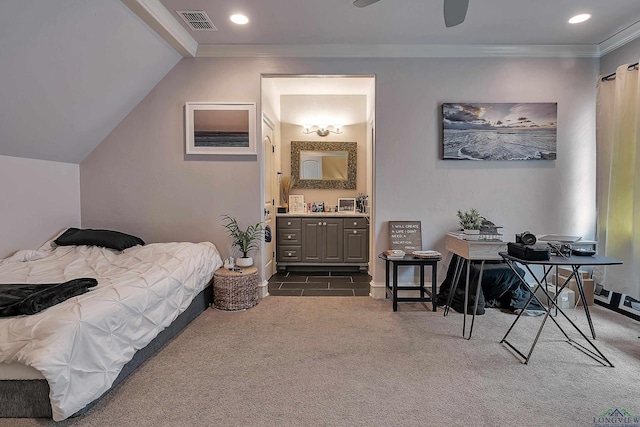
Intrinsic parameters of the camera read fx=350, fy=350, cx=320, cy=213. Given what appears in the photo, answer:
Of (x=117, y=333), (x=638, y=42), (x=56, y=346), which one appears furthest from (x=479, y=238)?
(x=56, y=346)

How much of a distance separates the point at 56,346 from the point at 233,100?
282 cm

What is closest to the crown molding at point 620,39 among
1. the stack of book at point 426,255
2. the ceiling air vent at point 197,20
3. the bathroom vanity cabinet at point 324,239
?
the stack of book at point 426,255

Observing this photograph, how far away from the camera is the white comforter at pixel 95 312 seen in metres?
1.66

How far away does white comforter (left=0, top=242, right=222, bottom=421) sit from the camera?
65.4 inches

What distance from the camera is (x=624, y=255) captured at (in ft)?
10.7

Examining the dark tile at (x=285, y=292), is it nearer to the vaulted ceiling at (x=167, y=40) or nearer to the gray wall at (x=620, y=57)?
the vaulted ceiling at (x=167, y=40)

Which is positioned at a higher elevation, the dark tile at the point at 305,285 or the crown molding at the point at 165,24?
the crown molding at the point at 165,24

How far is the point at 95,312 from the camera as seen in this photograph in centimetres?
189

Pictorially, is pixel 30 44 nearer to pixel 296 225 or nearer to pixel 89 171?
pixel 89 171

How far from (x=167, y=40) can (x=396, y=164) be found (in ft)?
8.43

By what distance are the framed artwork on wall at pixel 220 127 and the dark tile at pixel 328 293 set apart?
170cm

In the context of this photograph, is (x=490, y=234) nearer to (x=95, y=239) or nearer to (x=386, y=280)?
(x=386, y=280)

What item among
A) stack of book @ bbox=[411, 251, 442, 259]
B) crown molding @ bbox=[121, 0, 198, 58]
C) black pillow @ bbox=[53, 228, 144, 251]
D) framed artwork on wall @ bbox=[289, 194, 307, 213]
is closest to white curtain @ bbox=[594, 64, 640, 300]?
stack of book @ bbox=[411, 251, 442, 259]

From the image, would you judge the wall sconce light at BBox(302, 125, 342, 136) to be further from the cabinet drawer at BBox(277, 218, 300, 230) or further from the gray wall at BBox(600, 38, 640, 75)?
the gray wall at BBox(600, 38, 640, 75)
